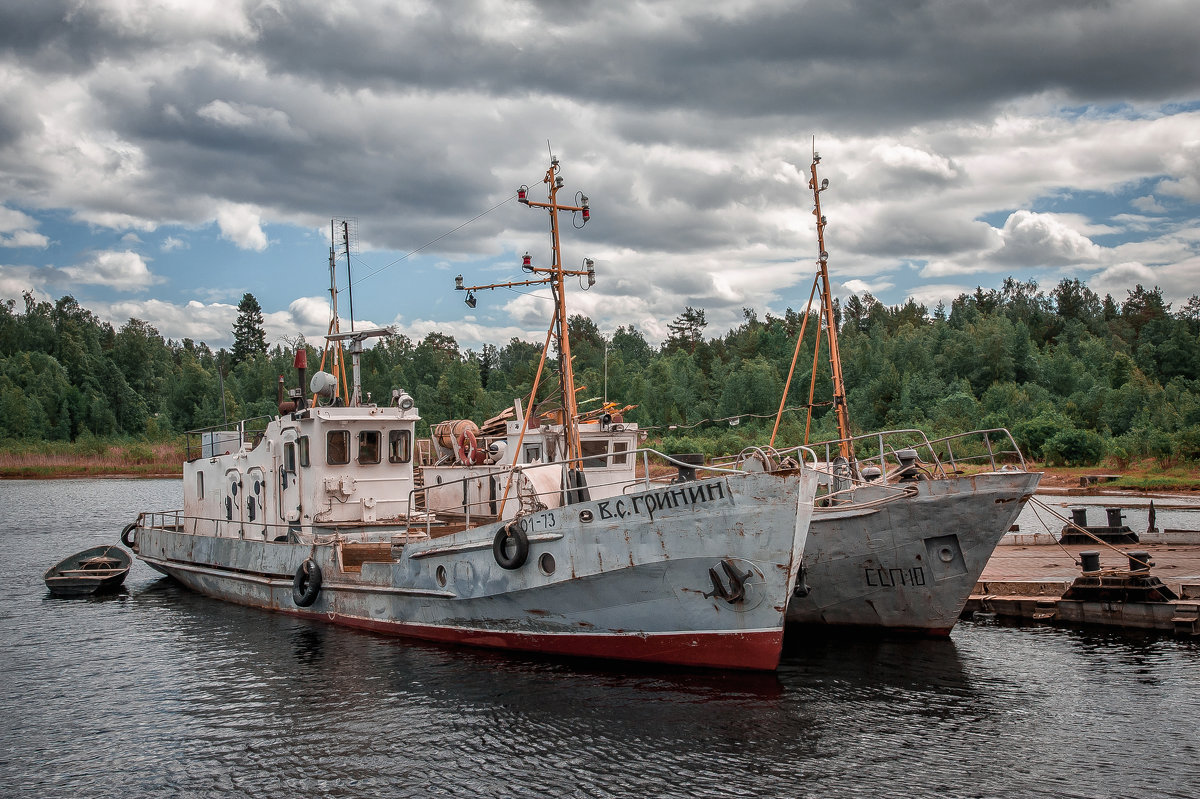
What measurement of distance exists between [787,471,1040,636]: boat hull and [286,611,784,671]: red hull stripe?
2987mm

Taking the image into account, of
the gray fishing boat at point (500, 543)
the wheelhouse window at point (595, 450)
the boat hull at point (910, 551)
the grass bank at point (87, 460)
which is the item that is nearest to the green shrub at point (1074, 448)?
the gray fishing boat at point (500, 543)

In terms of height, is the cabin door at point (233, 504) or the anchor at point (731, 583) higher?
the cabin door at point (233, 504)

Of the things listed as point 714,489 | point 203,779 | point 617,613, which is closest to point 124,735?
point 203,779

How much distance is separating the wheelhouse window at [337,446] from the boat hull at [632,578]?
3.35 meters

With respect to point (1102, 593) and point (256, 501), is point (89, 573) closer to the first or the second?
point (256, 501)

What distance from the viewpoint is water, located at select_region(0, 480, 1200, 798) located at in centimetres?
1079

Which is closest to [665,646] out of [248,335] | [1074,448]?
[1074,448]

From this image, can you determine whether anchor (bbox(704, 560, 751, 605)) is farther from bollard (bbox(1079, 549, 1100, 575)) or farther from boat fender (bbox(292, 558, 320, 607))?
boat fender (bbox(292, 558, 320, 607))

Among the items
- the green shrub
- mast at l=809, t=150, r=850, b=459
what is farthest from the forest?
mast at l=809, t=150, r=850, b=459

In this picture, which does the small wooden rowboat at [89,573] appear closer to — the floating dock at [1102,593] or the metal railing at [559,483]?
the metal railing at [559,483]

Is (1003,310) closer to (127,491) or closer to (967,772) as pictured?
(127,491)

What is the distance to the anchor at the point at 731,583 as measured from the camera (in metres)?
13.5

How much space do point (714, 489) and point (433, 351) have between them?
101 meters

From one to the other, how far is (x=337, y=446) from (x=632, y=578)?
28.8ft
